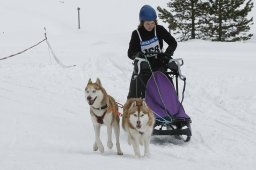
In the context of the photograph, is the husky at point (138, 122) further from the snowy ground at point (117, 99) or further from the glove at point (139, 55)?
the glove at point (139, 55)

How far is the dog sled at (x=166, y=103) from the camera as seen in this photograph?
26.1ft

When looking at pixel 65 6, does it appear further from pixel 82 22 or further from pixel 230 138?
pixel 230 138

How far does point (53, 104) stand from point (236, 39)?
22148mm

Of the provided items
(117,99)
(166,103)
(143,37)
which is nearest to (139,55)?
(143,37)

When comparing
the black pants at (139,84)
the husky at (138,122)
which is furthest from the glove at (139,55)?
the husky at (138,122)

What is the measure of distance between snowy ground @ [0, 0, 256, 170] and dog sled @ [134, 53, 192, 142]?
218mm

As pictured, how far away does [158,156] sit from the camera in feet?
23.5

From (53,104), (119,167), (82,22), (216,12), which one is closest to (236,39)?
(216,12)

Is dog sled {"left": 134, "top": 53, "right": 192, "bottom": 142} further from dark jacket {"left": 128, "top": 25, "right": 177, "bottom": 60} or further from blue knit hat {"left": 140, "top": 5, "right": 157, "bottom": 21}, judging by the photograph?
blue knit hat {"left": 140, "top": 5, "right": 157, "bottom": 21}

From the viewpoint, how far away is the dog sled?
7961mm

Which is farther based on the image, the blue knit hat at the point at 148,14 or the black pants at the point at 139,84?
the black pants at the point at 139,84

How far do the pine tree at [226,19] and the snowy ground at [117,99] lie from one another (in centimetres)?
754

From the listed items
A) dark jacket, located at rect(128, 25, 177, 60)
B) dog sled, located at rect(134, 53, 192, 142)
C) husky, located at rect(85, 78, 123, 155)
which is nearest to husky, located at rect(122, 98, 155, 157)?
husky, located at rect(85, 78, 123, 155)

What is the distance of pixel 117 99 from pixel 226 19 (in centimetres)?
1983
